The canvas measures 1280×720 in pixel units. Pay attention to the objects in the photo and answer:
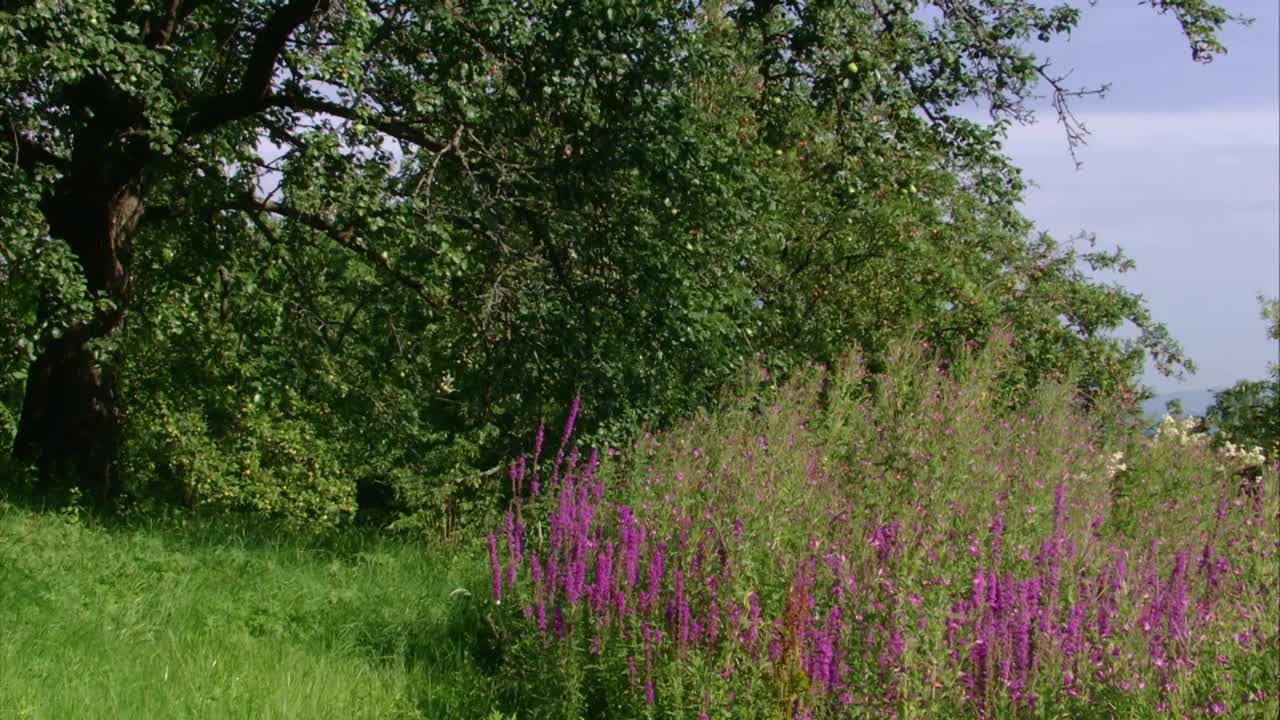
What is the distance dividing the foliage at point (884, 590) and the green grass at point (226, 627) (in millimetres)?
591

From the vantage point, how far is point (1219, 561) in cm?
546

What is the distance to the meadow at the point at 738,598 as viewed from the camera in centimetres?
445

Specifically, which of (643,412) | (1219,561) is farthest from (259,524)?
(1219,561)

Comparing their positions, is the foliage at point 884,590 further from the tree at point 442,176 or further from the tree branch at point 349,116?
the tree branch at point 349,116

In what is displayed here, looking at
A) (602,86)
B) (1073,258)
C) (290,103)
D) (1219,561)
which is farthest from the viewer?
(1073,258)

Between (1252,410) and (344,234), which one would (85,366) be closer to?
(344,234)

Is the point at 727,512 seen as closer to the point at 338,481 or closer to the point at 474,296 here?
the point at 474,296

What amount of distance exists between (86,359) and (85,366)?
64mm

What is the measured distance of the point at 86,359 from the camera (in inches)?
401

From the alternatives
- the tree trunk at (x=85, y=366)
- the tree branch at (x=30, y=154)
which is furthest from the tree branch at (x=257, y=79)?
the tree branch at (x=30, y=154)

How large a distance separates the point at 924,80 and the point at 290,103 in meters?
5.08

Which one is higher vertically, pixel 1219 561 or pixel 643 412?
pixel 643 412

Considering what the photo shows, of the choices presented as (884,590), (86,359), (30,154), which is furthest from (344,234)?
(884,590)

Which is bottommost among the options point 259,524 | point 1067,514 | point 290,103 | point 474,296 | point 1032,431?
point 259,524
